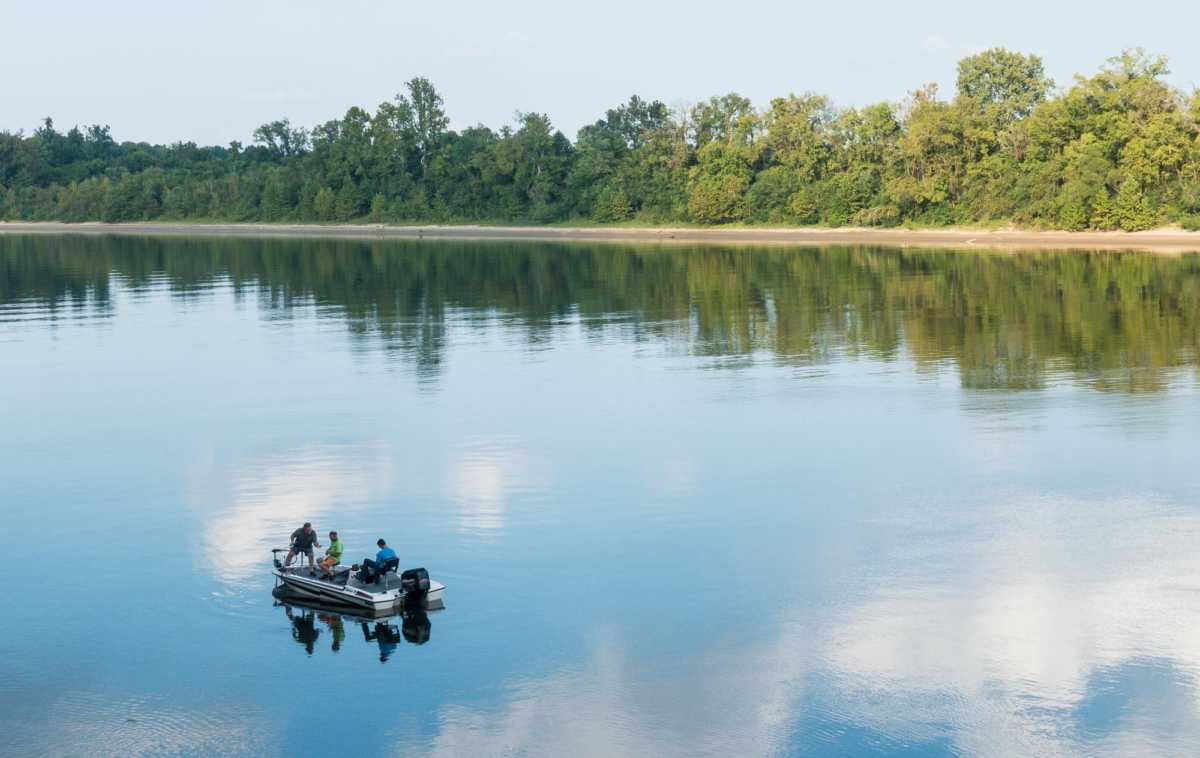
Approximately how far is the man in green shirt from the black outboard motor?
189 cm

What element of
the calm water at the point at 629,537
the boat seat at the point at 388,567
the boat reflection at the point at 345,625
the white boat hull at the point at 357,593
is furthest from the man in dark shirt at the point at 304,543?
the boat seat at the point at 388,567

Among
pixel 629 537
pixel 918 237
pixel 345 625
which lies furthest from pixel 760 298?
pixel 918 237

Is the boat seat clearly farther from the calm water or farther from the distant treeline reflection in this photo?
the distant treeline reflection

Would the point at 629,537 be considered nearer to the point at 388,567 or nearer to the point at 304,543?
the point at 388,567

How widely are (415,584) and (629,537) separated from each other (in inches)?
283

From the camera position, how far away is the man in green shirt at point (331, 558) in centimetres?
2928

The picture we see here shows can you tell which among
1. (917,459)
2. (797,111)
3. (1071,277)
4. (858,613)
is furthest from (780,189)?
(858,613)

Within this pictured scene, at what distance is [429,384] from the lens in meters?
57.9

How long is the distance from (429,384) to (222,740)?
35.2 meters

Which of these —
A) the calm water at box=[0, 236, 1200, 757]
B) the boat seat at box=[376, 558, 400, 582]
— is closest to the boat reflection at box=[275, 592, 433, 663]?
the calm water at box=[0, 236, 1200, 757]

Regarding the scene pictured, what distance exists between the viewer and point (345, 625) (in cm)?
2861

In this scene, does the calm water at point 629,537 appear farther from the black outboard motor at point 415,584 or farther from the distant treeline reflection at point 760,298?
the distant treeline reflection at point 760,298

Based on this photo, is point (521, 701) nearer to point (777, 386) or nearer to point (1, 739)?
point (1, 739)

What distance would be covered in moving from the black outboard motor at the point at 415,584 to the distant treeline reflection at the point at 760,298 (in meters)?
32.1
